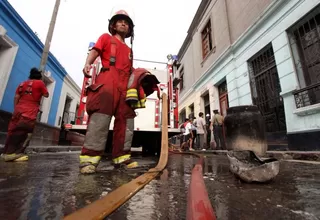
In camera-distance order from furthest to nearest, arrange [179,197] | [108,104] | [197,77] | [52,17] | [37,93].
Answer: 1. [197,77]
2. [52,17]
3. [37,93]
4. [108,104]
5. [179,197]

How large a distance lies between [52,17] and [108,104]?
7.14 metres

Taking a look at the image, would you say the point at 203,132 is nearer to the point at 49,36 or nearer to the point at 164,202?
the point at 49,36

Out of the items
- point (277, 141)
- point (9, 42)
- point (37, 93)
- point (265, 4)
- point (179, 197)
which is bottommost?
point (179, 197)

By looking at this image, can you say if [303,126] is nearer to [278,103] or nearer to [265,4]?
[278,103]

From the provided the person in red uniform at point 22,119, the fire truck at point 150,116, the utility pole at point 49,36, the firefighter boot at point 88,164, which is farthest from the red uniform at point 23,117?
the utility pole at point 49,36

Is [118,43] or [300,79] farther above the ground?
[300,79]

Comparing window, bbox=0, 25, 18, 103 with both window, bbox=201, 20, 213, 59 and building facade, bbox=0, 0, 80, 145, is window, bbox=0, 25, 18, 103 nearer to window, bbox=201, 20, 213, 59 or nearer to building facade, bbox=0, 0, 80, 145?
building facade, bbox=0, 0, 80, 145

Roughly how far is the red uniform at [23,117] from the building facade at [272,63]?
3518mm

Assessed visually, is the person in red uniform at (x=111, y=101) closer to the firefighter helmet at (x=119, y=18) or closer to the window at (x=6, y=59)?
the firefighter helmet at (x=119, y=18)

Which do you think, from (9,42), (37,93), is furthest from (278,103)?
(9,42)

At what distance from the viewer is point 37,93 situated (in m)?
3.45

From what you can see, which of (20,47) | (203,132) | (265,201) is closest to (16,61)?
(20,47)

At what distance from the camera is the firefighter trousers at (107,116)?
1.92 meters

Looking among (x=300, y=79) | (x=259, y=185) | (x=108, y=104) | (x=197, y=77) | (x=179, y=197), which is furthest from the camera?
(x=197, y=77)
